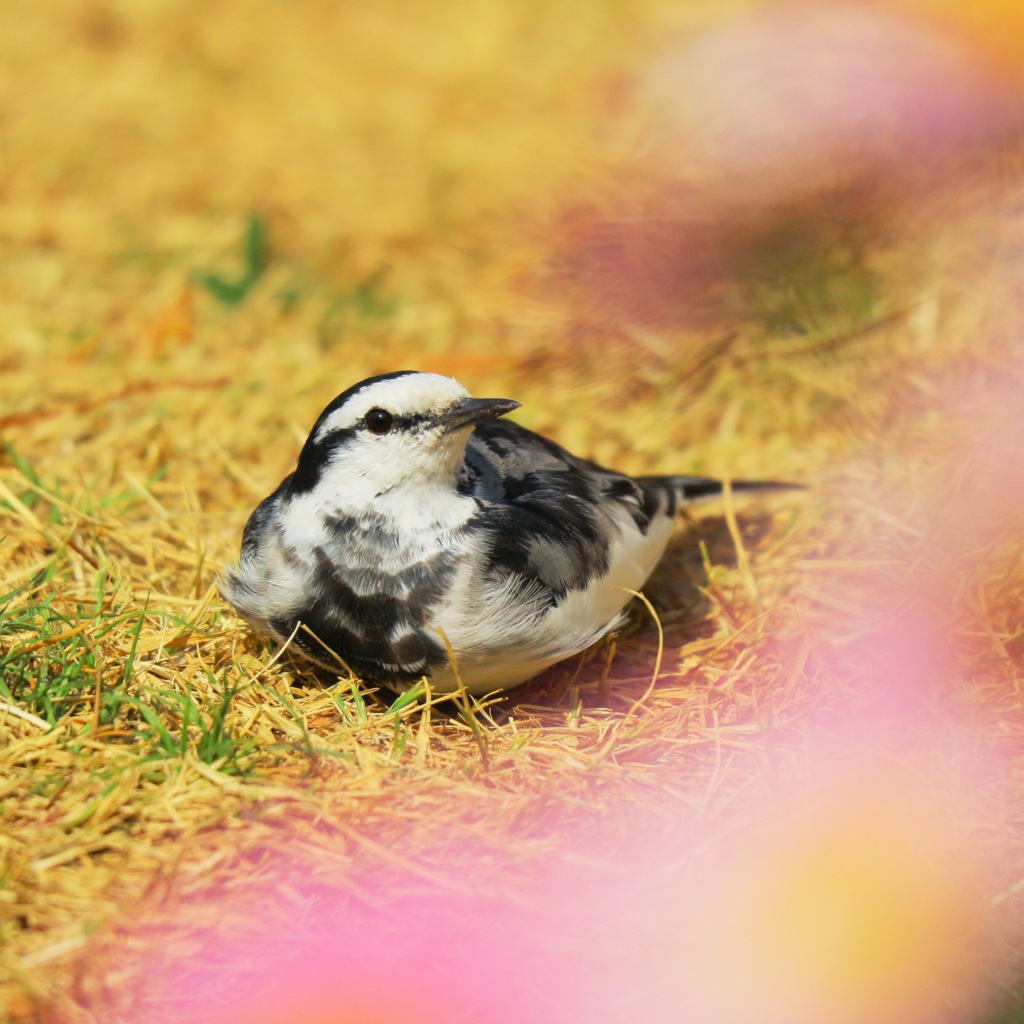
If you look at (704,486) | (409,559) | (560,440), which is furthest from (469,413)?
(560,440)

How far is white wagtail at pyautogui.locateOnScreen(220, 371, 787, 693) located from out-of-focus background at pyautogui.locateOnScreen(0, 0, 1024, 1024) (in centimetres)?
23

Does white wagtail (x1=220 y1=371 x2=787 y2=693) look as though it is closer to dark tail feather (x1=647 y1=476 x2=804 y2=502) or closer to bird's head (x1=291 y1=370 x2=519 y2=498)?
bird's head (x1=291 y1=370 x2=519 y2=498)

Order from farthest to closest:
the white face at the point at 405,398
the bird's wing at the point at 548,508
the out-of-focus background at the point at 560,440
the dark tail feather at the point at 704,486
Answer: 1. the dark tail feather at the point at 704,486
2. the bird's wing at the point at 548,508
3. the white face at the point at 405,398
4. the out-of-focus background at the point at 560,440

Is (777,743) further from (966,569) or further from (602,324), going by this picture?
(602,324)

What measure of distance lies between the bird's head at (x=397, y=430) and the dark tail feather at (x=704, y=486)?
1351 mm

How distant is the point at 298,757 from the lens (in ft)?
10.7

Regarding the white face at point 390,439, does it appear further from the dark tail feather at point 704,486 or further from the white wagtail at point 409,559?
the dark tail feather at point 704,486

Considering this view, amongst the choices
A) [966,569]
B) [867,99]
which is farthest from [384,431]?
[867,99]

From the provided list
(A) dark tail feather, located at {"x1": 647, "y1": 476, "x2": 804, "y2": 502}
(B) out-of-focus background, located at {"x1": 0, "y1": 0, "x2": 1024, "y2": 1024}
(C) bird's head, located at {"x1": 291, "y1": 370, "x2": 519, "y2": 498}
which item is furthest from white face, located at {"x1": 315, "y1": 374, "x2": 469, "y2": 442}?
(A) dark tail feather, located at {"x1": 647, "y1": 476, "x2": 804, "y2": 502}

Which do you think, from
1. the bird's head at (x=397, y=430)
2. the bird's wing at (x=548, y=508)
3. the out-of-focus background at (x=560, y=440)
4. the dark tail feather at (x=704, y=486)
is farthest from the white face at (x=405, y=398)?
the dark tail feather at (x=704, y=486)

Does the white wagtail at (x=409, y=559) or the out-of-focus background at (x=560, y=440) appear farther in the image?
the white wagtail at (x=409, y=559)

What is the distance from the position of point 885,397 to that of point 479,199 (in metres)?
3.06

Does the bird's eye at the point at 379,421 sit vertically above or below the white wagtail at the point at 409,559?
above

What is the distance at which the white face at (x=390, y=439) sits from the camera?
3350 millimetres
